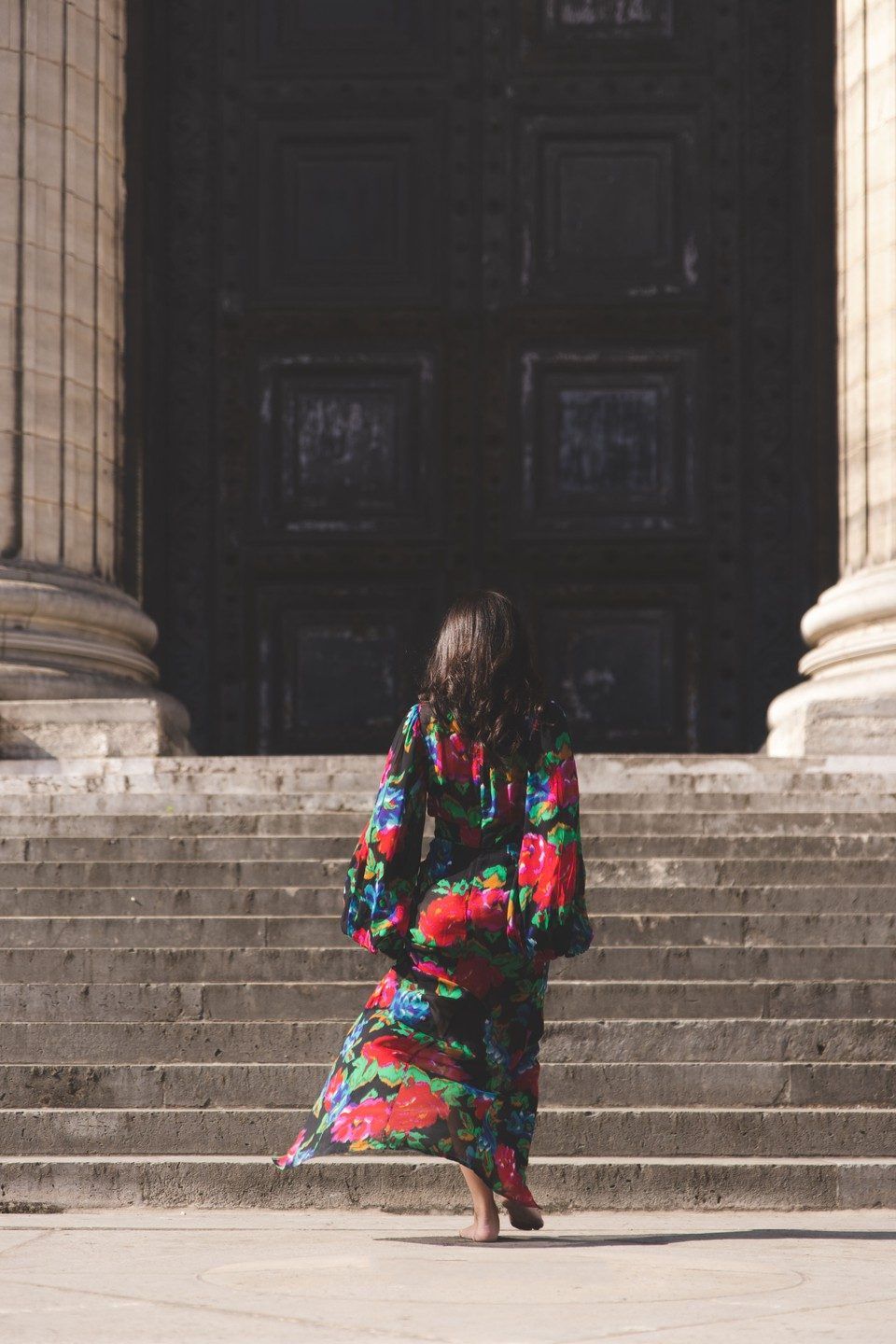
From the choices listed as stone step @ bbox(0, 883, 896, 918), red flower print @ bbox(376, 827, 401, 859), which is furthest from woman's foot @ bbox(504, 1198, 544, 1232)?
stone step @ bbox(0, 883, 896, 918)

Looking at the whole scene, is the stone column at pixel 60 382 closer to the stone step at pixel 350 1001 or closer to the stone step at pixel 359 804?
the stone step at pixel 359 804

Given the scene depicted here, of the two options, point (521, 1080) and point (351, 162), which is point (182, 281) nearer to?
point (351, 162)

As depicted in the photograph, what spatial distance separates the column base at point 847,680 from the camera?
30.1ft

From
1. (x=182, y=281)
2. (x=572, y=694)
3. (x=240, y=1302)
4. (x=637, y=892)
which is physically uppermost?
(x=182, y=281)

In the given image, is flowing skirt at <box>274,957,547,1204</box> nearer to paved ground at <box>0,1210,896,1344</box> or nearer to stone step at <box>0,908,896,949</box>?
paved ground at <box>0,1210,896,1344</box>

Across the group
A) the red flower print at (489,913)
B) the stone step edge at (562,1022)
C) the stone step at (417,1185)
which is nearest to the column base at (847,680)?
the stone step edge at (562,1022)

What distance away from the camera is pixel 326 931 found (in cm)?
703

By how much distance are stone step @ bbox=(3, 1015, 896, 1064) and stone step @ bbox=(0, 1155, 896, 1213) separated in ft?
2.36

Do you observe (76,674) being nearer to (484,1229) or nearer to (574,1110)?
(574,1110)

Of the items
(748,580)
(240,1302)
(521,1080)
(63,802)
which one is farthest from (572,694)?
(240,1302)

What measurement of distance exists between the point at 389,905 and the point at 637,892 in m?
2.46

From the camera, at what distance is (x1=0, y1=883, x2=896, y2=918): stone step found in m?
7.25

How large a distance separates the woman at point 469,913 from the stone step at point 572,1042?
1.23 m

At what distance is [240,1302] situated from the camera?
3891 mm
